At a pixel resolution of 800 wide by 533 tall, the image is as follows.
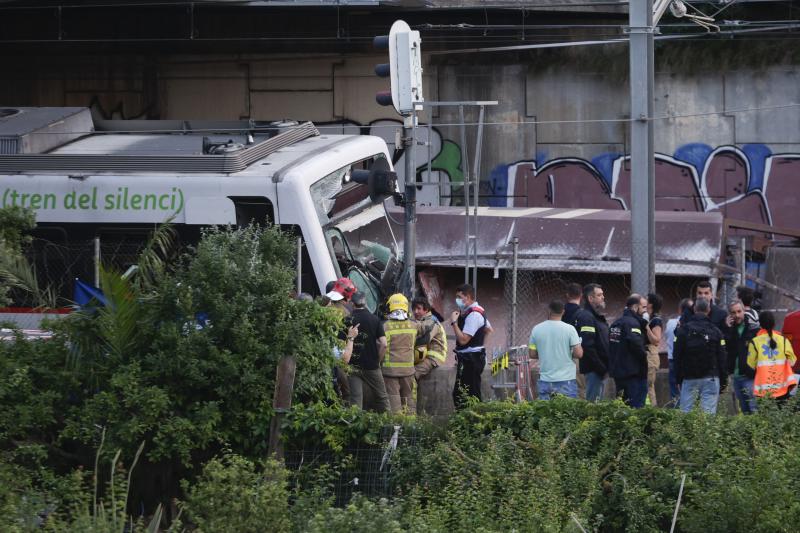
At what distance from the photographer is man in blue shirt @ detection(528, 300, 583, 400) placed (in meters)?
11.3

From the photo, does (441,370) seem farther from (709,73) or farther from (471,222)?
(709,73)

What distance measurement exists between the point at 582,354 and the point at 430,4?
1212 centimetres

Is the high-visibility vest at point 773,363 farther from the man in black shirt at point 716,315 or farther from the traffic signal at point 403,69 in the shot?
the traffic signal at point 403,69

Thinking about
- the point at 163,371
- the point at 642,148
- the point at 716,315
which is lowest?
the point at 163,371

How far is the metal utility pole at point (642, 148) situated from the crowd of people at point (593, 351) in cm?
139

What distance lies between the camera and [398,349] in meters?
11.8

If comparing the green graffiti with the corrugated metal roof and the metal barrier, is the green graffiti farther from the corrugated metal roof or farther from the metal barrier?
the metal barrier

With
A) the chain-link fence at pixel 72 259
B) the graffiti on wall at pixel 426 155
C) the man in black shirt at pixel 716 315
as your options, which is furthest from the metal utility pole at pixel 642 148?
the graffiti on wall at pixel 426 155

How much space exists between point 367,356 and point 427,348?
56.3 inches

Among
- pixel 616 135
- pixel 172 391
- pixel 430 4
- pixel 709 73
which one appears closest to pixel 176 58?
pixel 430 4

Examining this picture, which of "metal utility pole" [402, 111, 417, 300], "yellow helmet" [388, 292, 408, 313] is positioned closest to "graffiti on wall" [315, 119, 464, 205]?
"metal utility pole" [402, 111, 417, 300]

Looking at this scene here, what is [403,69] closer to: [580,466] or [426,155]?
[580,466]

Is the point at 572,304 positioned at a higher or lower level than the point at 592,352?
higher

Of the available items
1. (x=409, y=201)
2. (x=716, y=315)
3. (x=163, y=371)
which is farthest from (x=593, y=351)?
(x=163, y=371)
